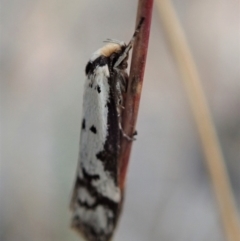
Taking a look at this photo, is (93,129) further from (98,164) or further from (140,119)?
(140,119)

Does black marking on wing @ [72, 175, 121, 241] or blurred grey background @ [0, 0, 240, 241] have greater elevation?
blurred grey background @ [0, 0, 240, 241]

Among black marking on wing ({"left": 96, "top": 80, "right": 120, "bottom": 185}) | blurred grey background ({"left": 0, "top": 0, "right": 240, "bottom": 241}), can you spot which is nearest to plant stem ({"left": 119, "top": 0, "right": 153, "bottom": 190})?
black marking on wing ({"left": 96, "top": 80, "right": 120, "bottom": 185})

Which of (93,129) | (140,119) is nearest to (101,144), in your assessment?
(93,129)

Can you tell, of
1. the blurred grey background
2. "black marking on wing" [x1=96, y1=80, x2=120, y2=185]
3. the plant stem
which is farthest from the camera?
the blurred grey background

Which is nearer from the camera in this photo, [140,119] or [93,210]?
[93,210]

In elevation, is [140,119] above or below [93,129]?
above

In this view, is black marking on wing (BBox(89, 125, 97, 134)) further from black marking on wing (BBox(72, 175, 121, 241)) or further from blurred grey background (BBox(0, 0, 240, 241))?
blurred grey background (BBox(0, 0, 240, 241))

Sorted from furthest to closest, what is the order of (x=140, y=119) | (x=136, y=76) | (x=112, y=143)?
(x=140, y=119) < (x=112, y=143) < (x=136, y=76)
